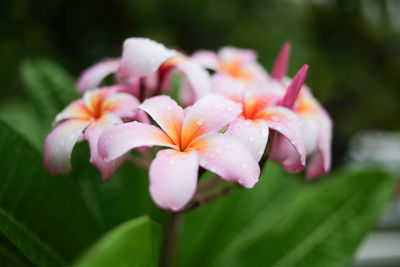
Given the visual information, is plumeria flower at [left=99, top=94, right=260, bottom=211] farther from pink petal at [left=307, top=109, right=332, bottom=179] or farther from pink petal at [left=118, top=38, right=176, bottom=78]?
pink petal at [left=307, top=109, right=332, bottom=179]

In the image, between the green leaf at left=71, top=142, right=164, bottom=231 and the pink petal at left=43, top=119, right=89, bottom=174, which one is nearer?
the pink petal at left=43, top=119, right=89, bottom=174

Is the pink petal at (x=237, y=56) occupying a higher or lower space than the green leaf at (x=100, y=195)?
higher

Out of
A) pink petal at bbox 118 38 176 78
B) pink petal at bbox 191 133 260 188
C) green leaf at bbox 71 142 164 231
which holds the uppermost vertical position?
pink petal at bbox 118 38 176 78

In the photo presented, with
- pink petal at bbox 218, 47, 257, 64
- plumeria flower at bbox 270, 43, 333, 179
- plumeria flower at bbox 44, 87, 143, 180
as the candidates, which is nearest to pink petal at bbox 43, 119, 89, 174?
plumeria flower at bbox 44, 87, 143, 180

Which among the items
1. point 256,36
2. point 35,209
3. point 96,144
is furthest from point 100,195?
point 256,36

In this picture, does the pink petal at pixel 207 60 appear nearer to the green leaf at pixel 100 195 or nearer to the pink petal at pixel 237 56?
the pink petal at pixel 237 56

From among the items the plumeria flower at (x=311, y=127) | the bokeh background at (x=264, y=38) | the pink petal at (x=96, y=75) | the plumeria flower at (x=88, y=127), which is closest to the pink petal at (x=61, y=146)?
the plumeria flower at (x=88, y=127)

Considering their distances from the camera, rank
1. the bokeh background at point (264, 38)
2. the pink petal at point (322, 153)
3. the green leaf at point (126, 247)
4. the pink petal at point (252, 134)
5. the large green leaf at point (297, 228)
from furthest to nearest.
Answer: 1. the bokeh background at point (264, 38)
2. the large green leaf at point (297, 228)
3. the pink petal at point (322, 153)
4. the pink petal at point (252, 134)
5. the green leaf at point (126, 247)
